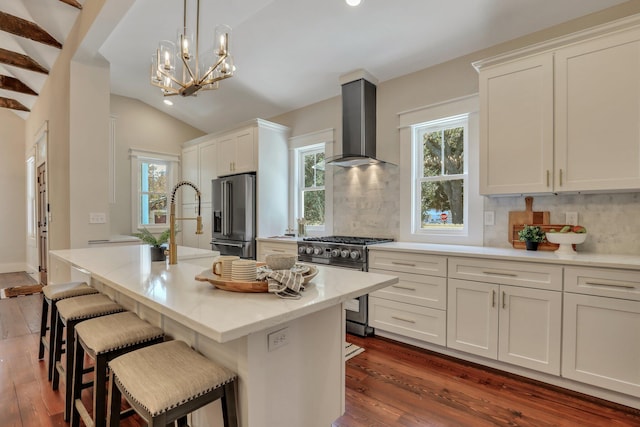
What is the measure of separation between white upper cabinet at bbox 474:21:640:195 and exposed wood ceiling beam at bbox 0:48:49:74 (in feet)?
17.8

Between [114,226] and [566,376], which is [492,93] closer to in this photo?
[566,376]

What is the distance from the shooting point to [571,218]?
2.56 meters

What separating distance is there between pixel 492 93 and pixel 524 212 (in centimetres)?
104

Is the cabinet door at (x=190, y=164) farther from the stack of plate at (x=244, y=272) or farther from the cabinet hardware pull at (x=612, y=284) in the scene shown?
the cabinet hardware pull at (x=612, y=284)

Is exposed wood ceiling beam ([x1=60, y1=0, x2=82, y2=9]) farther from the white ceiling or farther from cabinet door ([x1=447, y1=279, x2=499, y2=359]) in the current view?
cabinet door ([x1=447, y1=279, x2=499, y2=359])

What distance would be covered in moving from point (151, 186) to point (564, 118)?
5.82 meters

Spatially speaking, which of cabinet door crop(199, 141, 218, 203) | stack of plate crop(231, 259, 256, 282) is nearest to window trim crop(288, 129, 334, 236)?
cabinet door crop(199, 141, 218, 203)

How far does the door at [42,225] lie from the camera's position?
489 cm

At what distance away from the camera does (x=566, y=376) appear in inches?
84.2

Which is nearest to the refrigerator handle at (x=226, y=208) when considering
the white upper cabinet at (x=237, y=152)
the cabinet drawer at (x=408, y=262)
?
the white upper cabinet at (x=237, y=152)

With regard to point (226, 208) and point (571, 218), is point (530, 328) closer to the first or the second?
point (571, 218)

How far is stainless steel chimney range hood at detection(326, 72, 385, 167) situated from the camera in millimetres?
3559

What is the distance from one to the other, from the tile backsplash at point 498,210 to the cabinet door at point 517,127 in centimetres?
33

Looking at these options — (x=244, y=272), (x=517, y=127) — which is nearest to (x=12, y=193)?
(x=244, y=272)
